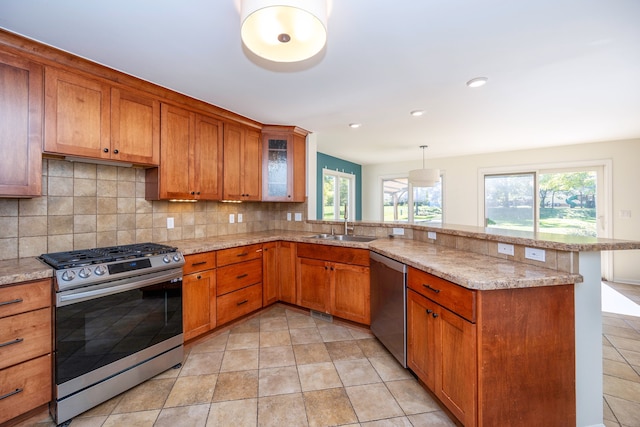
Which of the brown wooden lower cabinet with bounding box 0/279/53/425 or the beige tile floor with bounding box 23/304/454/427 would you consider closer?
the brown wooden lower cabinet with bounding box 0/279/53/425

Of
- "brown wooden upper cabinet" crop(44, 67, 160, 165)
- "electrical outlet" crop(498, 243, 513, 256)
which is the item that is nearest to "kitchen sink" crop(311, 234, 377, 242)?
"electrical outlet" crop(498, 243, 513, 256)

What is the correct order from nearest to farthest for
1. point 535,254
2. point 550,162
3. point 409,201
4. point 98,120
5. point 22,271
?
point 22,271
point 535,254
point 98,120
point 550,162
point 409,201

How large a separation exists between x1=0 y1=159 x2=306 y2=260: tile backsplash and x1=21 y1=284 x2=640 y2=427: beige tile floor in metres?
1.12

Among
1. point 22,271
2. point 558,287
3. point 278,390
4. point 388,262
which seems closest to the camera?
point 558,287

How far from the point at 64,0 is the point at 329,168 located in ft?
15.4

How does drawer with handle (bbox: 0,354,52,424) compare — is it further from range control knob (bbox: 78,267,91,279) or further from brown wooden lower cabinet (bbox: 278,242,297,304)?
brown wooden lower cabinet (bbox: 278,242,297,304)

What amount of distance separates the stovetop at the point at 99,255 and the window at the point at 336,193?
3761 mm

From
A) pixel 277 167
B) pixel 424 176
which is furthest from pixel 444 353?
pixel 424 176

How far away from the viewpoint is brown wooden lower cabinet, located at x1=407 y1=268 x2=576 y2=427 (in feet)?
4.44

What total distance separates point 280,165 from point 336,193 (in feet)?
8.96

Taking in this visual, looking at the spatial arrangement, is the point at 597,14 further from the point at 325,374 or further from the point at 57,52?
the point at 57,52

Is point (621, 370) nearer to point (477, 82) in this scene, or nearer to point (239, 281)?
point (477, 82)

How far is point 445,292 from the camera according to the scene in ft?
5.13

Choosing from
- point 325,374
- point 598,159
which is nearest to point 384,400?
point 325,374
